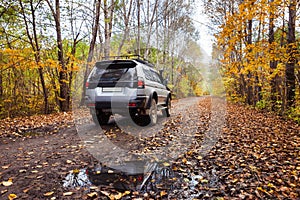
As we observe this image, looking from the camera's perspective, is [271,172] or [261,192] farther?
[271,172]

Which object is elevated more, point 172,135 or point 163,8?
point 163,8

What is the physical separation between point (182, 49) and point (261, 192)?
3166 cm

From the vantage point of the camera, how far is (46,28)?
11625 mm

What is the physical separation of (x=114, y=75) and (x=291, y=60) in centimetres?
688

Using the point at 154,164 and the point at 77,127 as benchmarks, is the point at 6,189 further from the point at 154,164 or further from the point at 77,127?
the point at 77,127

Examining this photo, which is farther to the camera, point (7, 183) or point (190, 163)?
point (190, 163)

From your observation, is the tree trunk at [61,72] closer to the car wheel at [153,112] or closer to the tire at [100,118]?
the tire at [100,118]

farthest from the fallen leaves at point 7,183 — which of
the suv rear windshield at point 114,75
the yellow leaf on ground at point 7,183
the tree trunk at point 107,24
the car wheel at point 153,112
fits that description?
the tree trunk at point 107,24

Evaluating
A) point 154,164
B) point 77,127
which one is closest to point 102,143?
point 154,164

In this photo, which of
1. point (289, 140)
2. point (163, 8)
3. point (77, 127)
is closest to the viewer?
point (289, 140)

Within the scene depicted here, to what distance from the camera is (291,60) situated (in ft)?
26.8

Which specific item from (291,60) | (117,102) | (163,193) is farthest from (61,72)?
(291,60)

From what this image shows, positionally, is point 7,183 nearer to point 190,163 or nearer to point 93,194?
point 93,194

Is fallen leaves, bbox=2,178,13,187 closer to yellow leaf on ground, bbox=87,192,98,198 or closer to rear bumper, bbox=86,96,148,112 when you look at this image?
yellow leaf on ground, bbox=87,192,98,198
